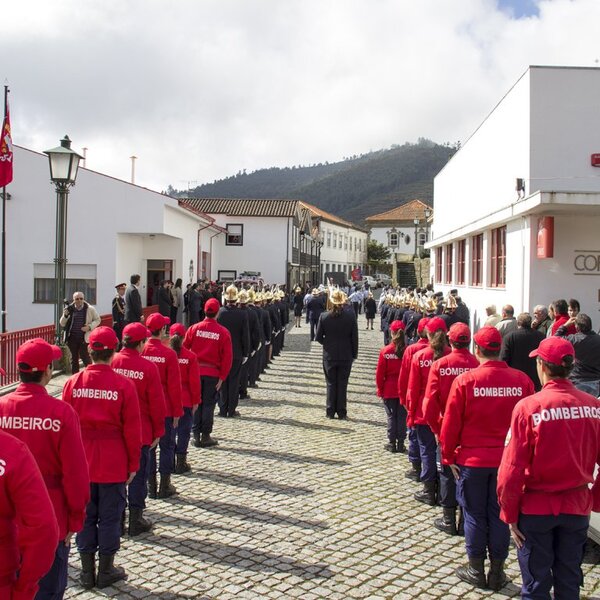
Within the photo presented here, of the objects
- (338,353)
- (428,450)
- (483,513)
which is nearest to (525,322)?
(428,450)

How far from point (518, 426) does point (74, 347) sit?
430 inches

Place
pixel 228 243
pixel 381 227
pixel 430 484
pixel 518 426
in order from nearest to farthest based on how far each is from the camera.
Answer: pixel 518 426
pixel 430 484
pixel 228 243
pixel 381 227

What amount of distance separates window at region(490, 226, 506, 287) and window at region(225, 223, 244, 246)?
2797 centimetres

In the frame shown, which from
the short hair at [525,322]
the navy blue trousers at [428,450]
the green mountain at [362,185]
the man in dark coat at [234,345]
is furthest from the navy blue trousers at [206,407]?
the green mountain at [362,185]

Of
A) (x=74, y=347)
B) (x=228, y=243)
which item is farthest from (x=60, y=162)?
(x=228, y=243)

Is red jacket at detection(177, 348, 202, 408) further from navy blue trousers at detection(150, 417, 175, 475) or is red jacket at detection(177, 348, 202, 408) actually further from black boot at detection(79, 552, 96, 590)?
black boot at detection(79, 552, 96, 590)

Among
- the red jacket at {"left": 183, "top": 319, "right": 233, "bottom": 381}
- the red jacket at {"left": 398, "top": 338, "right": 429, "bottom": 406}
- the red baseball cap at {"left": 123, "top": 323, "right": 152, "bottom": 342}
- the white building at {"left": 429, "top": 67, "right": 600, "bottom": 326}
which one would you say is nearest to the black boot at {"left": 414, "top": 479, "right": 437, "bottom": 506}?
the red jacket at {"left": 398, "top": 338, "right": 429, "bottom": 406}

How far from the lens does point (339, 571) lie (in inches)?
197

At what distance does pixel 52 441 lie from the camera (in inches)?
142

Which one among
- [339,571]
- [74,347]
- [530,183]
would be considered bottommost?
[339,571]

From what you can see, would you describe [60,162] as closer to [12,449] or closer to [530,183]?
[530,183]

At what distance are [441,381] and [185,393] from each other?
3.03m

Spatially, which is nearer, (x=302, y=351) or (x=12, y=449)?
(x=12, y=449)

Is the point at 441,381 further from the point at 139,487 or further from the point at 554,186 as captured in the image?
the point at 554,186
